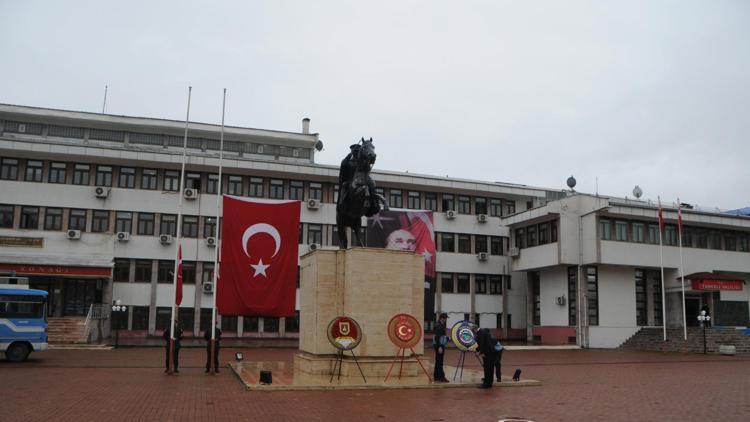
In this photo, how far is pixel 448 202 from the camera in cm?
5000

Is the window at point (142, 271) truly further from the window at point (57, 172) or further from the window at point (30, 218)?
the window at point (57, 172)

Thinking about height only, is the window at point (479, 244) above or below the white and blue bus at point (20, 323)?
above

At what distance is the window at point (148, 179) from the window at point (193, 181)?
2.02 m

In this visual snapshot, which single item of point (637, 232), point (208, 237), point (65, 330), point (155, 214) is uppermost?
point (155, 214)

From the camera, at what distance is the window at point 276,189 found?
4562 cm

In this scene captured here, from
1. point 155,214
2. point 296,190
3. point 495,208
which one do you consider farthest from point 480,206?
point 155,214

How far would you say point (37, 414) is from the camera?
41.6 feet

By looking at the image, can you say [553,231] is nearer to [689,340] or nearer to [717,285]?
[689,340]

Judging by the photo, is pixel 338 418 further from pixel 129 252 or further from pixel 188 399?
pixel 129 252

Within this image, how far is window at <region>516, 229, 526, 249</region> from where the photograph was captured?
48062 millimetres

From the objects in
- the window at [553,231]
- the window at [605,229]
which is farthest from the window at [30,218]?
the window at [605,229]

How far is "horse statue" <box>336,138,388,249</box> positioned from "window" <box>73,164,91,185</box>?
27.2m

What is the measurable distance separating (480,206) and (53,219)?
29.5 m

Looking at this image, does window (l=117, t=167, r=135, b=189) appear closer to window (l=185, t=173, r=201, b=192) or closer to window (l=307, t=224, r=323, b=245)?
window (l=185, t=173, r=201, b=192)
